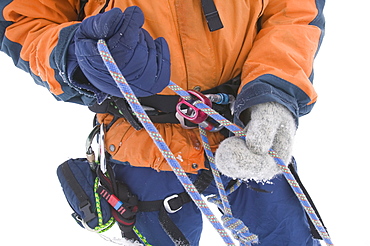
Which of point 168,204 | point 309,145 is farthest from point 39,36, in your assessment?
point 309,145

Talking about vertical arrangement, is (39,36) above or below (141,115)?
above

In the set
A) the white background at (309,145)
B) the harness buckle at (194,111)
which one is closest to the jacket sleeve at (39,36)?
the harness buckle at (194,111)

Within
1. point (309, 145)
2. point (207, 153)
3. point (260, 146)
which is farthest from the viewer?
point (309, 145)

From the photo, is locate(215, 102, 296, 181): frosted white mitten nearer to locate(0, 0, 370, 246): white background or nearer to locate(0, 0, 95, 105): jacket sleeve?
locate(0, 0, 95, 105): jacket sleeve

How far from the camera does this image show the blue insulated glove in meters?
0.83

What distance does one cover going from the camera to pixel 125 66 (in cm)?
87

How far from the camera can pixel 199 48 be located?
117cm

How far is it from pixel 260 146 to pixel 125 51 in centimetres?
42

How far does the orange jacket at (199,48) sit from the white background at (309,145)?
3.63 ft

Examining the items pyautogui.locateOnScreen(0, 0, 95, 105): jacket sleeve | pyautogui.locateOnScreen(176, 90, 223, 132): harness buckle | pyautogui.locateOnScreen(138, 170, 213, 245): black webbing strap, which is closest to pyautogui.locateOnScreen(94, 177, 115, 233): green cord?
pyautogui.locateOnScreen(138, 170, 213, 245): black webbing strap

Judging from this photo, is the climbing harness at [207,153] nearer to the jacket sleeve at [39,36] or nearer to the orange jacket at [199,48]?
the orange jacket at [199,48]

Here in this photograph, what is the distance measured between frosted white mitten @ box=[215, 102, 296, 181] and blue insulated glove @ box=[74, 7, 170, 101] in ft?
0.84

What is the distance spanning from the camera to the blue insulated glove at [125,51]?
32.5 inches

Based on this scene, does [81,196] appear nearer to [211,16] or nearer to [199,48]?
[199,48]
